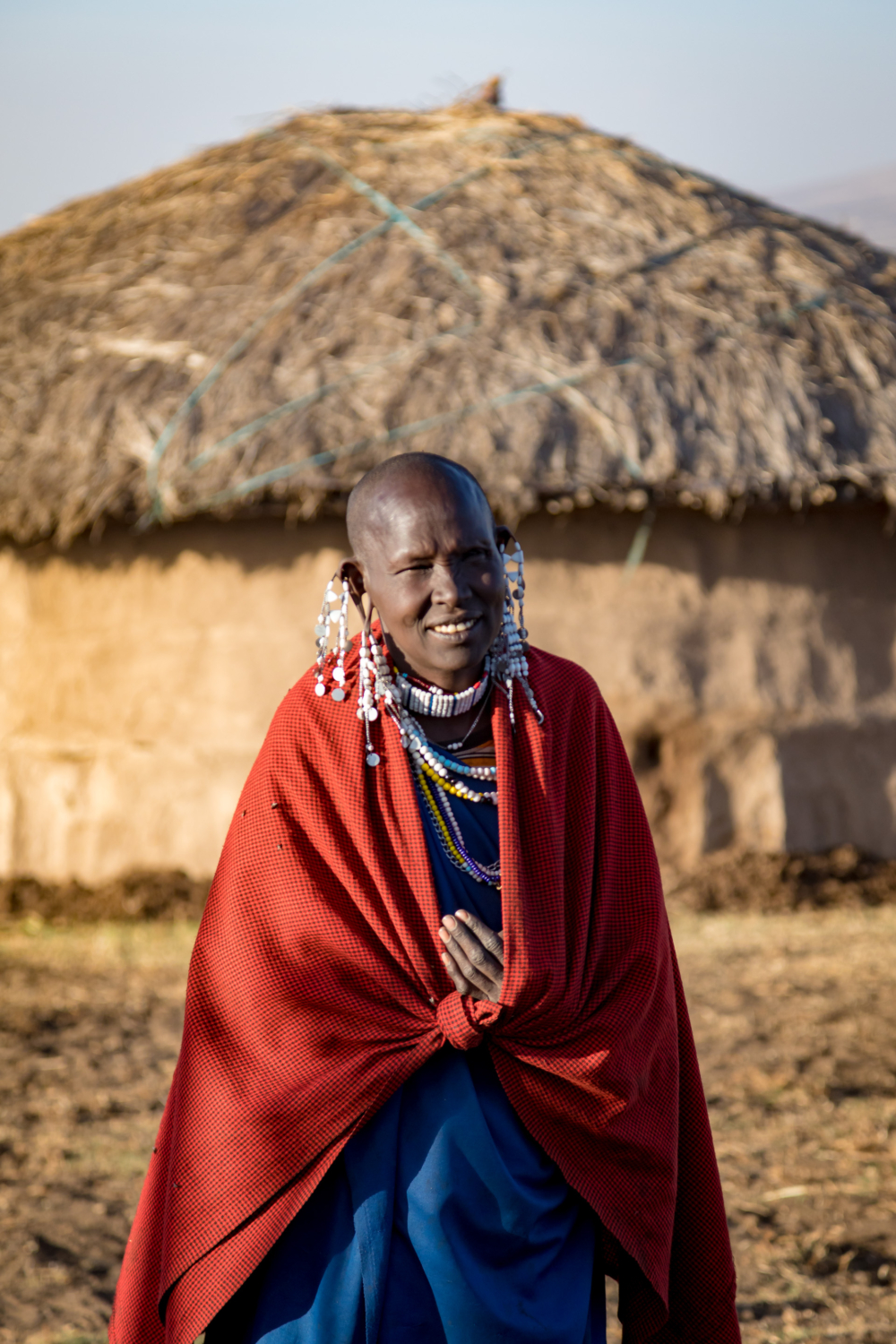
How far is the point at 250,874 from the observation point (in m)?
2.07

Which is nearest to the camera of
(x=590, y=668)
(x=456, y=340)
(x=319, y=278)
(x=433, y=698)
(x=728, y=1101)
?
(x=433, y=698)

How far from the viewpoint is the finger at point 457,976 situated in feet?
6.40

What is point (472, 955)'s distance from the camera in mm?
1934

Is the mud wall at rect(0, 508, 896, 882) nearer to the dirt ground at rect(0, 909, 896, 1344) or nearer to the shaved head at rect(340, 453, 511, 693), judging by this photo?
the dirt ground at rect(0, 909, 896, 1344)

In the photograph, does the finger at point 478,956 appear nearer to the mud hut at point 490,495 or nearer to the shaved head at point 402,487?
the shaved head at point 402,487

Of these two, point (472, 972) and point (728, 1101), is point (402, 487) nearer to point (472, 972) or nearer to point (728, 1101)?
point (472, 972)

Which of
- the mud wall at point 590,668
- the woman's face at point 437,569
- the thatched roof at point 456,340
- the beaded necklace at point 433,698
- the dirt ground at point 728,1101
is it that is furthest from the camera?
the mud wall at point 590,668

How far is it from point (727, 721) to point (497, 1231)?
18.3ft

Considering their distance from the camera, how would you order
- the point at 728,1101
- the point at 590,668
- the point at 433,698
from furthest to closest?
the point at 590,668 < the point at 728,1101 < the point at 433,698

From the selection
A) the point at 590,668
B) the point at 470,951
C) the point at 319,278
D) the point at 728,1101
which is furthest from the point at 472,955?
the point at 319,278

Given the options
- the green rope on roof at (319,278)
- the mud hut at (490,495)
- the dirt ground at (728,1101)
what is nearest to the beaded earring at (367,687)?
the dirt ground at (728,1101)

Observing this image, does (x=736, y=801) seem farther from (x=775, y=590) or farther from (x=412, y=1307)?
(x=412, y=1307)

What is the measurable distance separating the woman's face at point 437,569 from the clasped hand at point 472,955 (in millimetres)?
392

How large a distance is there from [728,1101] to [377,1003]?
2.90m
